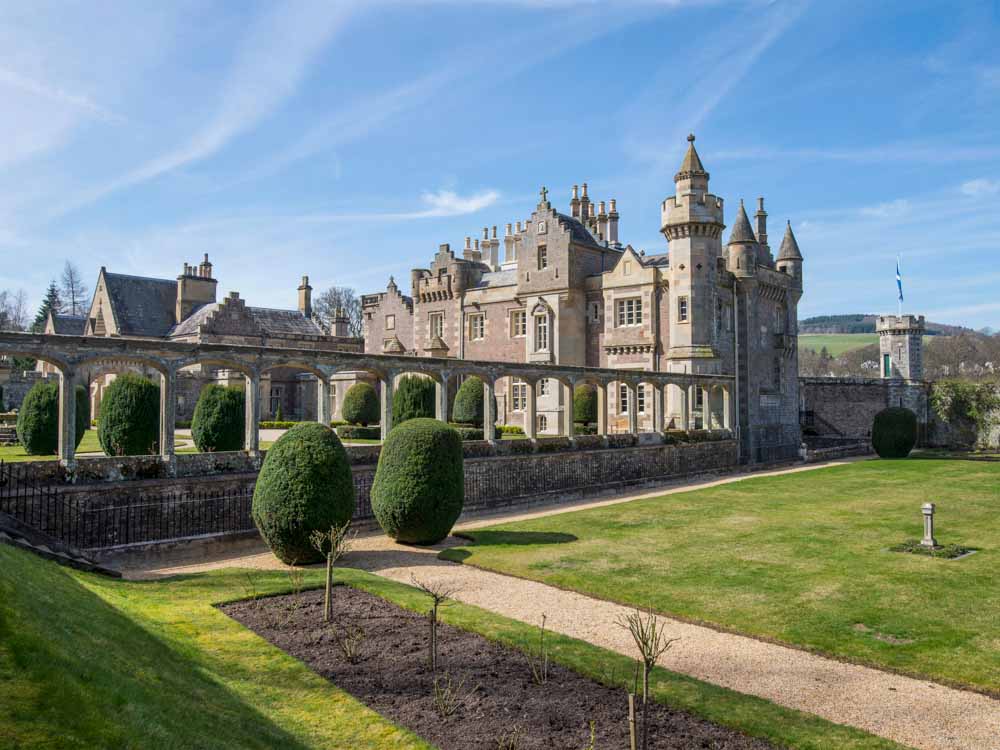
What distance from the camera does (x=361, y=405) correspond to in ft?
114

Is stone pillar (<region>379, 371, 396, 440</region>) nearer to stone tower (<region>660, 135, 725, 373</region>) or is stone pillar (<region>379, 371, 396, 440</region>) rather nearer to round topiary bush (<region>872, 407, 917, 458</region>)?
stone tower (<region>660, 135, 725, 373</region>)

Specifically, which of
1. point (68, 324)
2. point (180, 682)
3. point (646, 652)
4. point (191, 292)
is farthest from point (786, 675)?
point (68, 324)

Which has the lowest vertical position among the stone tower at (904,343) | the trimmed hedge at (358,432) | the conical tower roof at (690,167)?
the trimmed hedge at (358,432)

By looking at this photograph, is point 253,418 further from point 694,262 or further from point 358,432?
point 694,262

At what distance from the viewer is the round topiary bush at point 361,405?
34750 mm

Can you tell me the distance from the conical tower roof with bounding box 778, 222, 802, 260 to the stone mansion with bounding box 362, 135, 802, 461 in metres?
0.07

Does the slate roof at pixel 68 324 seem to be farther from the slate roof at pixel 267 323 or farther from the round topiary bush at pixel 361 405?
the round topiary bush at pixel 361 405

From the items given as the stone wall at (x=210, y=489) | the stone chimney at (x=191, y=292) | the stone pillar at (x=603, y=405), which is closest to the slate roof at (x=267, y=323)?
the stone chimney at (x=191, y=292)

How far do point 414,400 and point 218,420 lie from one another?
988cm

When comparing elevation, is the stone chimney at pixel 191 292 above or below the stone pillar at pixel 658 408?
above

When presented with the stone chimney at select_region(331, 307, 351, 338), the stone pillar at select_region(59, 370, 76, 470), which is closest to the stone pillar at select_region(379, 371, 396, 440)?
the stone pillar at select_region(59, 370, 76, 470)

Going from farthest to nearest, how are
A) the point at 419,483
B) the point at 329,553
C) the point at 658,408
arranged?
the point at 658,408
the point at 419,483
the point at 329,553

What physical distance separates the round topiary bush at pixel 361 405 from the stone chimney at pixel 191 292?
1581 centimetres

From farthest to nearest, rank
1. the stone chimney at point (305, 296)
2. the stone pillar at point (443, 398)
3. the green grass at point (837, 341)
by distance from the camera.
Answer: the green grass at point (837, 341), the stone chimney at point (305, 296), the stone pillar at point (443, 398)
